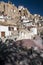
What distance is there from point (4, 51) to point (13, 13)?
57685 mm

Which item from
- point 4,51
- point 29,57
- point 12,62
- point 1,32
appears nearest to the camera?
point 12,62

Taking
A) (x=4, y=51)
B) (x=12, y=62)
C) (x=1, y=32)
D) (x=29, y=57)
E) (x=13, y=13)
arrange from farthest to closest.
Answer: (x=13, y=13)
(x=1, y=32)
(x=4, y=51)
(x=29, y=57)
(x=12, y=62)

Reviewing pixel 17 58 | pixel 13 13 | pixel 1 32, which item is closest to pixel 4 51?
pixel 17 58

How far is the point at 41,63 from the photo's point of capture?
555 cm

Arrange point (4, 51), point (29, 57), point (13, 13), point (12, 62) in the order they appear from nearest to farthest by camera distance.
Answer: point (12, 62), point (29, 57), point (4, 51), point (13, 13)

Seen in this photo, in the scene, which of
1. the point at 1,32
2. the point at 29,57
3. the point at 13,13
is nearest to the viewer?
the point at 29,57

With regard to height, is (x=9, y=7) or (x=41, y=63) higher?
(x=9, y=7)

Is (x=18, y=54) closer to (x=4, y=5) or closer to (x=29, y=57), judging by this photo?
(x=29, y=57)

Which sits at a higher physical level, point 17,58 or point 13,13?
point 13,13

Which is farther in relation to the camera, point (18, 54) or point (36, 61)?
point (18, 54)

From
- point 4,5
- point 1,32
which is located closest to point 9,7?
point 4,5

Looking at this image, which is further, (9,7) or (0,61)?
(9,7)

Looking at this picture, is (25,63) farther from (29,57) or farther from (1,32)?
(1,32)

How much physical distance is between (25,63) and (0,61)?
2.96 feet
